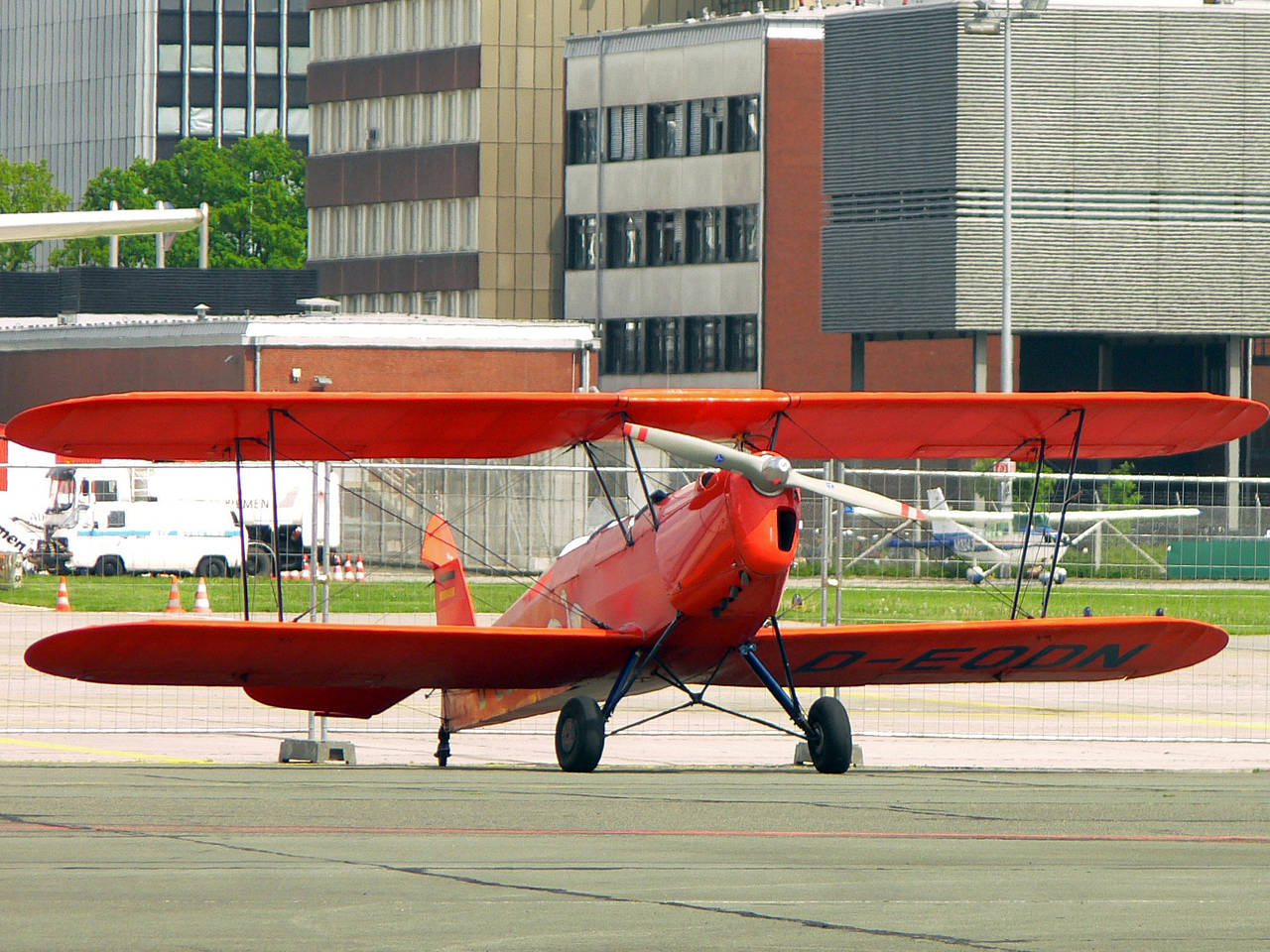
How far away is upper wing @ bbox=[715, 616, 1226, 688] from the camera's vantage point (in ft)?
45.7

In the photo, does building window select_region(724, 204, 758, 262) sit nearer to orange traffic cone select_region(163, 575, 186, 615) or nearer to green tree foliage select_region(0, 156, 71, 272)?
green tree foliage select_region(0, 156, 71, 272)

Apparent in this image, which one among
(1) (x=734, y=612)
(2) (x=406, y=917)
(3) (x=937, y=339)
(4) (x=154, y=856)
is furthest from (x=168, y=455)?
(3) (x=937, y=339)

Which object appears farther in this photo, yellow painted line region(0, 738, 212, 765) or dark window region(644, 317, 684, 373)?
dark window region(644, 317, 684, 373)

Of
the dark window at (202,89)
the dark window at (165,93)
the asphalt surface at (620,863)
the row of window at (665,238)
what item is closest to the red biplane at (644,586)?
the asphalt surface at (620,863)

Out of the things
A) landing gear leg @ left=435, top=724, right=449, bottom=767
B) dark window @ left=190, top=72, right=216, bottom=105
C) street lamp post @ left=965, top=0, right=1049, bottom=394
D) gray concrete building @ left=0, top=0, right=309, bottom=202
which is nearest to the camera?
landing gear leg @ left=435, top=724, right=449, bottom=767

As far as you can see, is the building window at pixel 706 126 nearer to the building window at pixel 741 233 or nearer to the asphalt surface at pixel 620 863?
the building window at pixel 741 233

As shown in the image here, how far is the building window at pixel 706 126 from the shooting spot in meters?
73.2

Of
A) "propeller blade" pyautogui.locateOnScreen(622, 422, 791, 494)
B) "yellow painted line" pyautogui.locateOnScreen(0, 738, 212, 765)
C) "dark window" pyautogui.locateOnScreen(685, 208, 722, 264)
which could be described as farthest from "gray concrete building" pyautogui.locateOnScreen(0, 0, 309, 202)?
"propeller blade" pyautogui.locateOnScreen(622, 422, 791, 494)

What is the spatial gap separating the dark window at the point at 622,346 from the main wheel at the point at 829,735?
6307 cm

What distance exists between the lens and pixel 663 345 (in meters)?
76.3

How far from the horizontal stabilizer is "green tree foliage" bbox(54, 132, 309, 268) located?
101m

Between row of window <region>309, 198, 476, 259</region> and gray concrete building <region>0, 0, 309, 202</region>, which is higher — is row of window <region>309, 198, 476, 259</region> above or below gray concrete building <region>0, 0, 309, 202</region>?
below

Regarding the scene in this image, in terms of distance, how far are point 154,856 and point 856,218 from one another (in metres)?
55.6

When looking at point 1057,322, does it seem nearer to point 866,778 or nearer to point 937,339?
point 937,339
